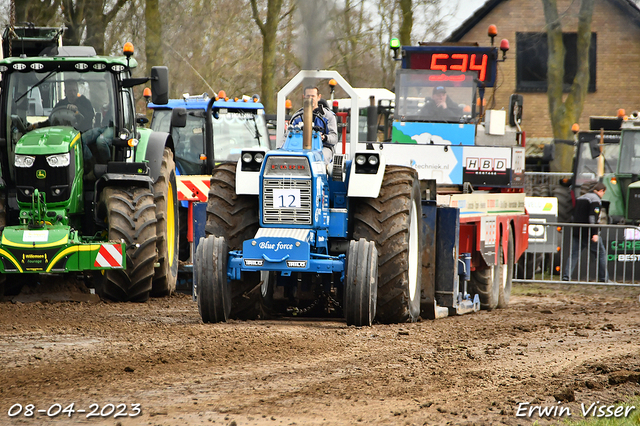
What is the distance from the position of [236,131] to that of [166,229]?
A: 4.49 metres

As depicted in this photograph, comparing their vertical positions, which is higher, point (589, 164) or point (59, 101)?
point (59, 101)

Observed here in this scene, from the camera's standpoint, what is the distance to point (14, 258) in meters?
9.42

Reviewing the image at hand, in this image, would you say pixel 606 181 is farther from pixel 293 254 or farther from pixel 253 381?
pixel 253 381

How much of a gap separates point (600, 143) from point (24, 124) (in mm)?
11830

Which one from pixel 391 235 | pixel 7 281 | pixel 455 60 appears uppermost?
pixel 455 60

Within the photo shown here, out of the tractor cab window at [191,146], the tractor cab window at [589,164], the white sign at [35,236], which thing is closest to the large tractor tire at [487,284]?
the tractor cab window at [191,146]

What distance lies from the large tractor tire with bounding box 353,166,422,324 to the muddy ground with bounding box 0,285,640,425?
243mm

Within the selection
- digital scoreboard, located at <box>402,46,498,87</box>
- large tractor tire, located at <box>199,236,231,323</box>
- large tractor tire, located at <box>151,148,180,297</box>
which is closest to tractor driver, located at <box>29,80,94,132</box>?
large tractor tire, located at <box>151,148,180,297</box>

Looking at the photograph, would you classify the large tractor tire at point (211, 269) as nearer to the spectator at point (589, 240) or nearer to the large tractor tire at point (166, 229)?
the large tractor tire at point (166, 229)

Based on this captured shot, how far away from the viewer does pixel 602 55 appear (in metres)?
37.1

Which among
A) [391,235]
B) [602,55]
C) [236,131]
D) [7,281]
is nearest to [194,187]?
[236,131]

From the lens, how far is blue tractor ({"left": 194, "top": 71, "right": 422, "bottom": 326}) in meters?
8.02

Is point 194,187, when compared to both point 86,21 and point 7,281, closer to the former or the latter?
point 7,281

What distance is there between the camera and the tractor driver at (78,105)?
1062 centimetres
